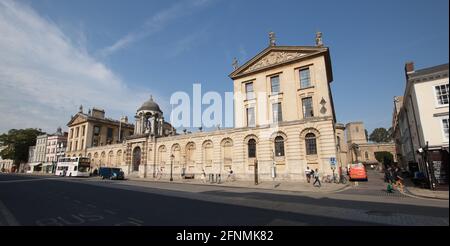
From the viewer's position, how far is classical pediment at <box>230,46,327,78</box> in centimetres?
3231

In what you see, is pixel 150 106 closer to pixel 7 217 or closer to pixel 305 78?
pixel 305 78

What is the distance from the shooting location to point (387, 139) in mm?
106688

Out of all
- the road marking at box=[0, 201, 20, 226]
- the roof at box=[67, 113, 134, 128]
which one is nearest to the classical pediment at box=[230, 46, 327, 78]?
the road marking at box=[0, 201, 20, 226]

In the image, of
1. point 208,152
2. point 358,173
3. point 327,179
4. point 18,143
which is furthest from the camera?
point 18,143

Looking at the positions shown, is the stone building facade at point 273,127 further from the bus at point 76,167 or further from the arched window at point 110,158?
the arched window at point 110,158

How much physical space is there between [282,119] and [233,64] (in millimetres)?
12955

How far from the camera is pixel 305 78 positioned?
32281mm

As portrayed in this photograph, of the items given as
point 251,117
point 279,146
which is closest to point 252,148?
Result: point 279,146

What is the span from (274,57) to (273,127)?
10.5m

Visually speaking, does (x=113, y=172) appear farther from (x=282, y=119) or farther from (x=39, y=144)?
(x=39, y=144)

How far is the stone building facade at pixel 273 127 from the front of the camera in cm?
2938

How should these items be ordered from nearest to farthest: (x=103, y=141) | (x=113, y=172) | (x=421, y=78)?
(x=421, y=78) < (x=113, y=172) < (x=103, y=141)

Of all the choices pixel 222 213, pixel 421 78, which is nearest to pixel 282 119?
pixel 222 213
